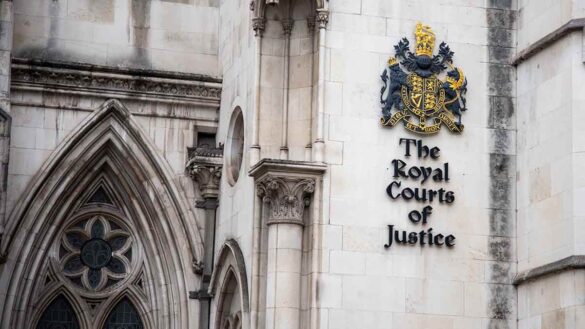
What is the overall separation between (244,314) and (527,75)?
5439mm

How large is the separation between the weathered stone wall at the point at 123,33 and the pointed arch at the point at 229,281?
3.64 m

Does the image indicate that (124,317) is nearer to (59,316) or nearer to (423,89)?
(59,316)

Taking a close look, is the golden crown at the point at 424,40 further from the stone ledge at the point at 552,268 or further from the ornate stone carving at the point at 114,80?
the ornate stone carving at the point at 114,80

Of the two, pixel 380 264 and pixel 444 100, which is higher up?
pixel 444 100

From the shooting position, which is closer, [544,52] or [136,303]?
[544,52]

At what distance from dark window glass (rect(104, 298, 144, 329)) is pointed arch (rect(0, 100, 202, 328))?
1.27ft

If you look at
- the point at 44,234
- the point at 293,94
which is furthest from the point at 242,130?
the point at 44,234

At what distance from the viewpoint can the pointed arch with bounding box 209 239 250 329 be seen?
77.2 ft

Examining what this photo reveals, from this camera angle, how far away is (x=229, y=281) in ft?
81.6

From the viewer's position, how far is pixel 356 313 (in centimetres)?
2248

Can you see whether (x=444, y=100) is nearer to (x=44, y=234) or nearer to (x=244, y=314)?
(x=244, y=314)

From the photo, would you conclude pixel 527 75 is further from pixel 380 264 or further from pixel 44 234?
pixel 44 234

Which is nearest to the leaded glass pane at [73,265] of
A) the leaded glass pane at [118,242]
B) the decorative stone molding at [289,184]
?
the leaded glass pane at [118,242]

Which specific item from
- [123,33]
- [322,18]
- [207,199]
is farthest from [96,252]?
[322,18]
